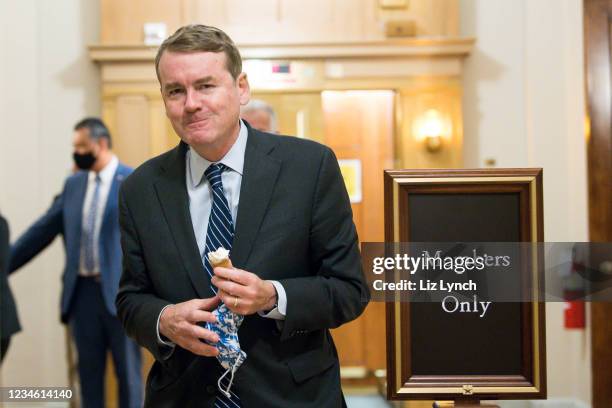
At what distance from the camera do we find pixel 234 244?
184cm

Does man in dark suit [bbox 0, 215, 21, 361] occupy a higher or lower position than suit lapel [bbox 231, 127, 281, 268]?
lower

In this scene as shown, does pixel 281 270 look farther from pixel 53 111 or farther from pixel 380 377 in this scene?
pixel 53 111

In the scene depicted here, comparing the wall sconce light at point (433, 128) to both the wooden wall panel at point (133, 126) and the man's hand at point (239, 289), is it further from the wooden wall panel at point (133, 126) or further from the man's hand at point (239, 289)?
the man's hand at point (239, 289)

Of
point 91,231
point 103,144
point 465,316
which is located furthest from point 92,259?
point 465,316

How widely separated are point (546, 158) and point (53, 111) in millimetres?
3896

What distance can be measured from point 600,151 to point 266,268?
1.84m

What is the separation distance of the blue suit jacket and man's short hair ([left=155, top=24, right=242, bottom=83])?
241 centimetres

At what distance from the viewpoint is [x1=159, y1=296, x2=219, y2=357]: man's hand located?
1705 mm

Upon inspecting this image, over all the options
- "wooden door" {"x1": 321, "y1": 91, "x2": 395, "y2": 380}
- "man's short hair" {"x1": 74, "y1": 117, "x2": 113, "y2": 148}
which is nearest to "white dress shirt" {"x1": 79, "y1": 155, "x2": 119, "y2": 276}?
"man's short hair" {"x1": 74, "y1": 117, "x2": 113, "y2": 148}

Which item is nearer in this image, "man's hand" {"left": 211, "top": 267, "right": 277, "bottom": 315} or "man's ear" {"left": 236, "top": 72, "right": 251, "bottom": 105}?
"man's hand" {"left": 211, "top": 267, "right": 277, "bottom": 315}

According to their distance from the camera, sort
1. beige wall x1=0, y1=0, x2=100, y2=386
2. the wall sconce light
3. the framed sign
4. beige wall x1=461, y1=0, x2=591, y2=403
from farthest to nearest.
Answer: the wall sconce light → beige wall x1=0, y1=0, x2=100, y2=386 → beige wall x1=461, y1=0, x2=591, y2=403 → the framed sign

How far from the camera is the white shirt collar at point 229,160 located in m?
1.93

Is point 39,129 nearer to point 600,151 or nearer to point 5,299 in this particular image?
point 5,299

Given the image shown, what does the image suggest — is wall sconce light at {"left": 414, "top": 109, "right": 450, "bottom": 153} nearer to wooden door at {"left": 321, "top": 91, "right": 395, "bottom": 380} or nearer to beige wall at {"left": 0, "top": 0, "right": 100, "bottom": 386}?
wooden door at {"left": 321, "top": 91, "right": 395, "bottom": 380}
